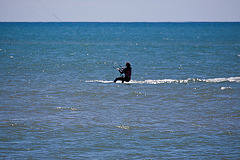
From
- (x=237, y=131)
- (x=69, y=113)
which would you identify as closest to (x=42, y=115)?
(x=69, y=113)

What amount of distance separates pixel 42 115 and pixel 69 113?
1.31 m

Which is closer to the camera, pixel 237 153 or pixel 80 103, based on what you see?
pixel 237 153

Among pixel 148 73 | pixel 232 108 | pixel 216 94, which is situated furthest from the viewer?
pixel 148 73

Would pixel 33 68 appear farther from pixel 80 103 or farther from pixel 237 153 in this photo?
pixel 237 153

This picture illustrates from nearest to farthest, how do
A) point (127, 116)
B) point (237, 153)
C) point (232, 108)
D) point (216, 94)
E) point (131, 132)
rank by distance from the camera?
1. point (237, 153)
2. point (131, 132)
3. point (127, 116)
4. point (232, 108)
5. point (216, 94)

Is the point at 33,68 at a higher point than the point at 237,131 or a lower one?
higher

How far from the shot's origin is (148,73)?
3353 centimetres

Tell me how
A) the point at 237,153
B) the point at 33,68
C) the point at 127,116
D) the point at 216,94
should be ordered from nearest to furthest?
the point at 237,153 < the point at 127,116 < the point at 216,94 < the point at 33,68

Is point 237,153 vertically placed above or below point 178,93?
below

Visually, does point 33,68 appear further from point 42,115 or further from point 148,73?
point 42,115

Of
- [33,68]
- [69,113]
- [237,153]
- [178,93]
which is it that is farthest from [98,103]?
[33,68]

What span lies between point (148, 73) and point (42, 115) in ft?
56.6

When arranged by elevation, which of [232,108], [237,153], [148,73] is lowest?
[237,153]

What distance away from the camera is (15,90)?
2402 centimetres
